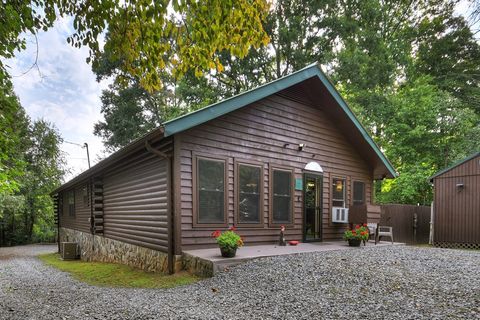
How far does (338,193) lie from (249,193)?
3545 mm

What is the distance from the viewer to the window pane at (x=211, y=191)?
265 inches

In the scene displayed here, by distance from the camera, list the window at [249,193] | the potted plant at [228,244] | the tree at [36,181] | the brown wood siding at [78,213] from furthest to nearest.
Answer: the tree at [36,181] → the brown wood siding at [78,213] → the window at [249,193] → the potted plant at [228,244]

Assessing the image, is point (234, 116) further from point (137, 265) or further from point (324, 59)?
point (324, 59)

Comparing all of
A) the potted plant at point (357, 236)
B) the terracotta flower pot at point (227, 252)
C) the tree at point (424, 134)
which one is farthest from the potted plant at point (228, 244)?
the tree at point (424, 134)

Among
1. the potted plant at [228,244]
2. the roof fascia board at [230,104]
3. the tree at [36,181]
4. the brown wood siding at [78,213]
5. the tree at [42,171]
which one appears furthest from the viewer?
the tree at [42,171]

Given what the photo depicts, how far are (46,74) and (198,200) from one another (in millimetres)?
3578

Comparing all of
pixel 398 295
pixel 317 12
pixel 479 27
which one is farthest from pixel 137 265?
pixel 317 12

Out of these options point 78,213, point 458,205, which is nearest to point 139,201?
point 78,213

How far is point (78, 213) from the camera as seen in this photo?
44.9ft

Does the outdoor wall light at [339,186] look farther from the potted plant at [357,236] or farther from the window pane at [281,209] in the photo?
the window pane at [281,209]

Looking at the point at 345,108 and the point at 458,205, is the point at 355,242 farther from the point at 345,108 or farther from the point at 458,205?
the point at 458,205

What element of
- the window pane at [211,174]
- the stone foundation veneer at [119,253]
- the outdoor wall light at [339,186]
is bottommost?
the stone foundation veneer at [119,253]

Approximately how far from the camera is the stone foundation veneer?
6.72 metres

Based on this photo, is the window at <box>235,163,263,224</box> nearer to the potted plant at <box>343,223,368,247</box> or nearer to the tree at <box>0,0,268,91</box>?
the potted plant at <box>343,223,368,247</box>
